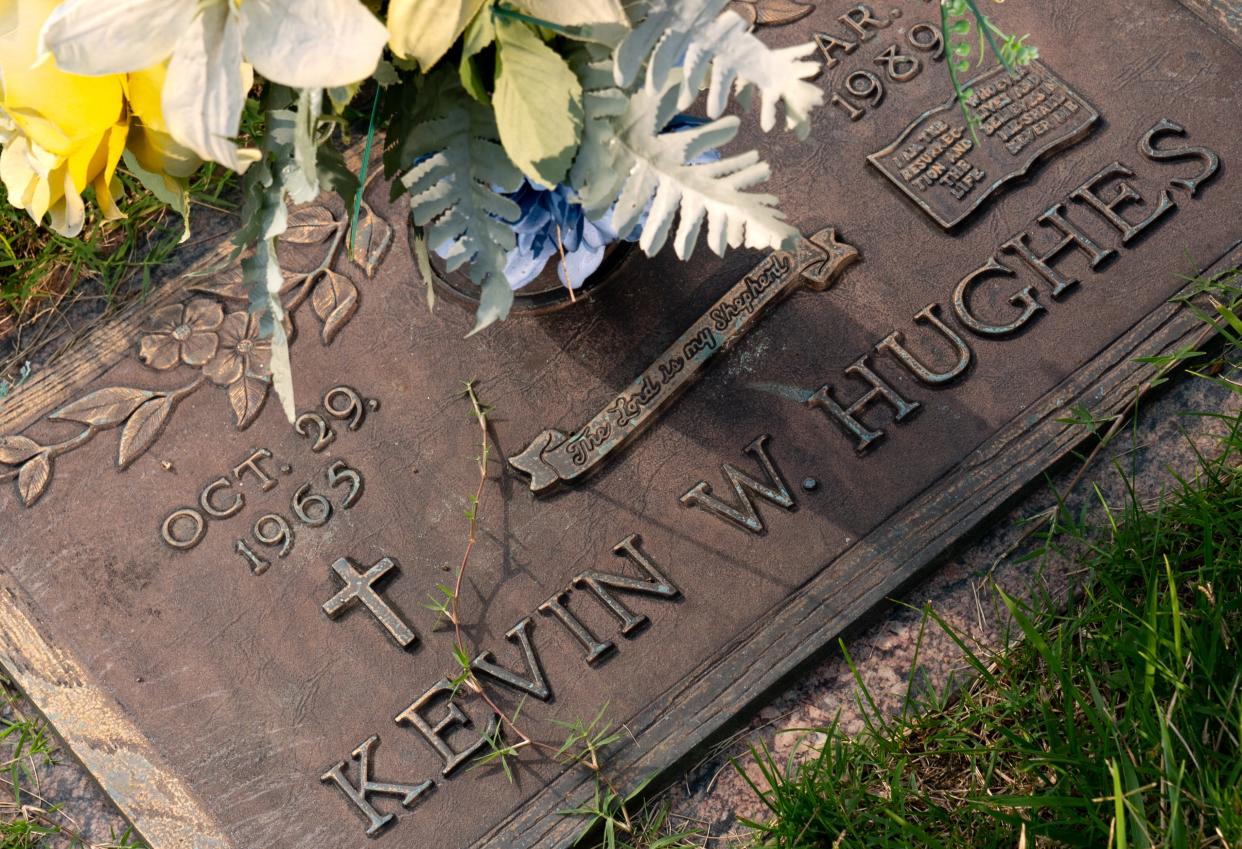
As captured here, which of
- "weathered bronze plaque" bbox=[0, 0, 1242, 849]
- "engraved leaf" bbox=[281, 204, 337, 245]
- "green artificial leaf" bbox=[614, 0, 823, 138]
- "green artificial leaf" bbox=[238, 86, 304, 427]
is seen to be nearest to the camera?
"green artificial leaf" bbox=[614, 0, 823, 138]

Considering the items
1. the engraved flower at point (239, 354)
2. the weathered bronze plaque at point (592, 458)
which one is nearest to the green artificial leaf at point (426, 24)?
the weathered bronze plaque at point (592, 458)

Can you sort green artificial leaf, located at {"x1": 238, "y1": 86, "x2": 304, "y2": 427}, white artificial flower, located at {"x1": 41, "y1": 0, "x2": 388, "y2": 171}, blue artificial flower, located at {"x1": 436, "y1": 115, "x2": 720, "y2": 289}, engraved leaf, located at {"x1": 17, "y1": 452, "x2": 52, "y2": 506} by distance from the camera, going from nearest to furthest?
white artificial flower, located at {"x1": 41, "y1": 0, "x2": 388, "y2": 171} → green artificial leaf, located at {"x1": 238, "y1": 86, "x2": 304, "y2": 427} → blue artificial flower, located at {"x1": 436, "y1": 115, "x2": 720, "y2": 289} → engraved leaf, located at {"x1": 17, "y1": 452, "x2": 52, "y2": 506}

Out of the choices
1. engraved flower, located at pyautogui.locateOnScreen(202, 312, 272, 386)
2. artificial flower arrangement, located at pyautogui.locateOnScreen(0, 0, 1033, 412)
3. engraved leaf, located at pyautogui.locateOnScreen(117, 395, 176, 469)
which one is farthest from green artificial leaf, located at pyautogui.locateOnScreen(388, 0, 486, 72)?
engraved leaf, located at pyautogui.locateOnScreen(117, 395, 176, 469)

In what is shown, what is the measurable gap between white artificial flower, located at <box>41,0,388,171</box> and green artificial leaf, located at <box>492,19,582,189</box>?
163 millimetres

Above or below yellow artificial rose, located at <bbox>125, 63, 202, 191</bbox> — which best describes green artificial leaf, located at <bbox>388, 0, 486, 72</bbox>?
below

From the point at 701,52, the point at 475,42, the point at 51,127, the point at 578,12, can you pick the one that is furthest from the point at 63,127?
the point at 701,52

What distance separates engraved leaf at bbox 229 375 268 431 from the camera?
6.66ft

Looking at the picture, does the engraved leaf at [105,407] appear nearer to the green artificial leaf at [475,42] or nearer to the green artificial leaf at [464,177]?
the green artificial leaf at [464,177]

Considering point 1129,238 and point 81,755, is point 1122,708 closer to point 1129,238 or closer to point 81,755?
point 1129,238

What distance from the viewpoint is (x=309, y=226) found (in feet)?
7.02

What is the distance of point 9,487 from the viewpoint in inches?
80.4

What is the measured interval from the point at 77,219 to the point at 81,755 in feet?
2.91

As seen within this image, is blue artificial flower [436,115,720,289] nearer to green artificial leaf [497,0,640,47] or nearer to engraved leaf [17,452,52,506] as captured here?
green artificial leaf [497,0,640,47]

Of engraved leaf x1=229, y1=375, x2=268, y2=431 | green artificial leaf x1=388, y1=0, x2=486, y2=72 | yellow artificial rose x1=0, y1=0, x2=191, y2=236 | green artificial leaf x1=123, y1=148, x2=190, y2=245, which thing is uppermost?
yellow artificial rose x1=0, y1=0, x2=191, y2=236
